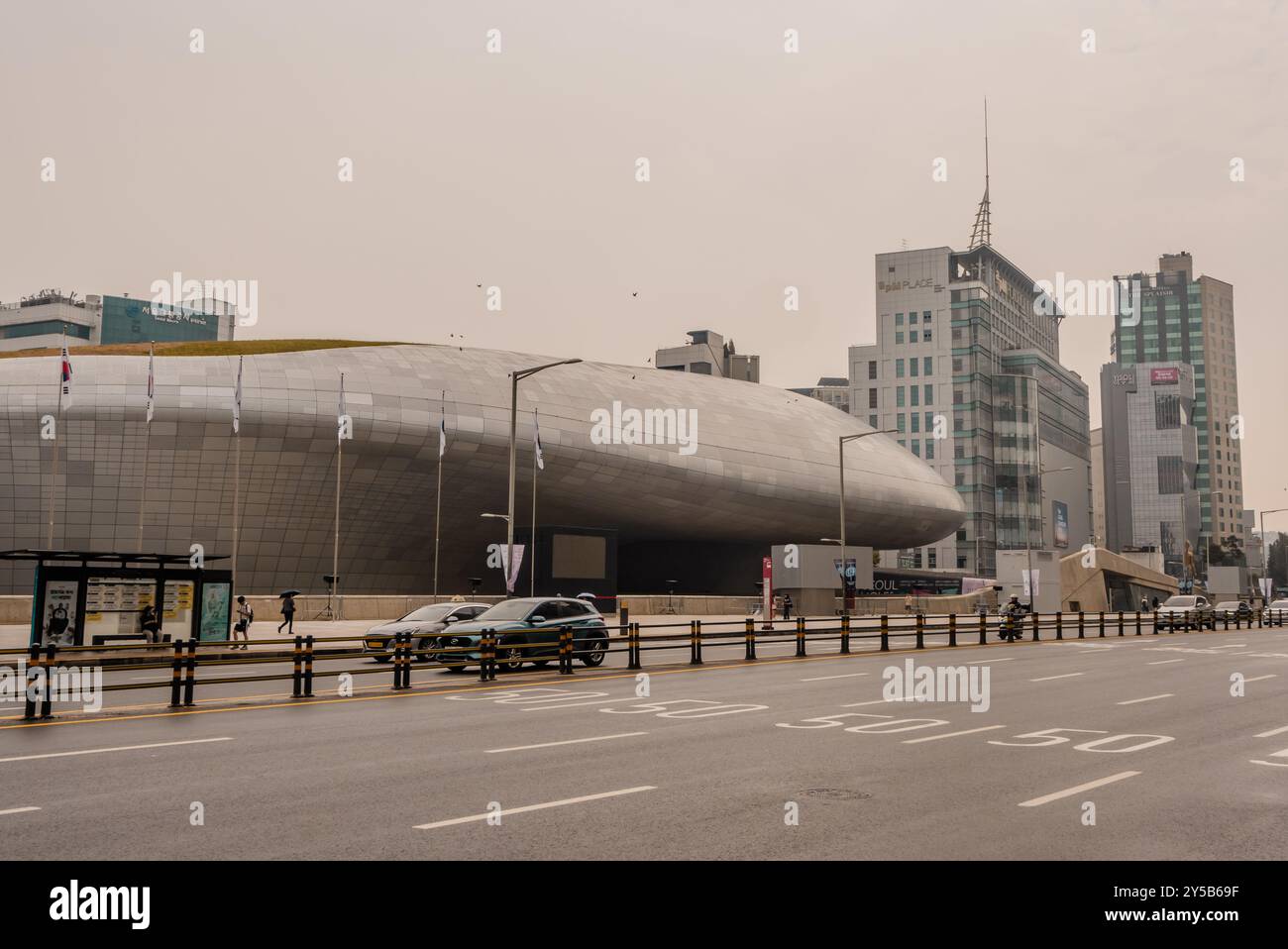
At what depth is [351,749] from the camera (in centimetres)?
1289

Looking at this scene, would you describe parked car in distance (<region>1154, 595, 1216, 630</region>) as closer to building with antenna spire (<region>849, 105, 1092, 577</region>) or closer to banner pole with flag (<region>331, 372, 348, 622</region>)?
banner pole with flag (<region>331, 372, 348, 622</region>)

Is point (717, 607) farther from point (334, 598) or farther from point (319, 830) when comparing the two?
point (319, 830)

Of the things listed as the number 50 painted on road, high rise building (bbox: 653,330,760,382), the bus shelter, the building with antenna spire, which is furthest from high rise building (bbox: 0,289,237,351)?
the number 50 painted on road

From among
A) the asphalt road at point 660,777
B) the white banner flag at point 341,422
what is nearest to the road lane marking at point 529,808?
the asphalt road at point 660,777

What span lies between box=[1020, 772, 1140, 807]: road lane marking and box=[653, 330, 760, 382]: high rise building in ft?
531

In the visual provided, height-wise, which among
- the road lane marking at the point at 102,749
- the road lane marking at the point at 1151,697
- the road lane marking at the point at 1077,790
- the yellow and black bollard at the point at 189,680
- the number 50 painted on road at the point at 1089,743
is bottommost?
the road lane marking at the point at 1151,697

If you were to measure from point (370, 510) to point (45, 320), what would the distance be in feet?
441

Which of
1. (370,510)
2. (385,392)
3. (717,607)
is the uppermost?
(385,392)

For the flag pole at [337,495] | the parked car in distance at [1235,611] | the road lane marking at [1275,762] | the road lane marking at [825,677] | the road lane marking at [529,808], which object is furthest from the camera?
the flag pole at [337,495]

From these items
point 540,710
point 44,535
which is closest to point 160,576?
point 540,710

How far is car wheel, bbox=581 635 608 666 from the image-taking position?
85.0 feet

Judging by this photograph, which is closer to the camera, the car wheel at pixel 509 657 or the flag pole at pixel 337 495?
the car wheel at pixel 509 657

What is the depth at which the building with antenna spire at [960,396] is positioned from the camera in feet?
490

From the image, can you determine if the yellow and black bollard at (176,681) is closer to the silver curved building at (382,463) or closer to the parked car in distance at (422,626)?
the parked car in distance at (422,626)
